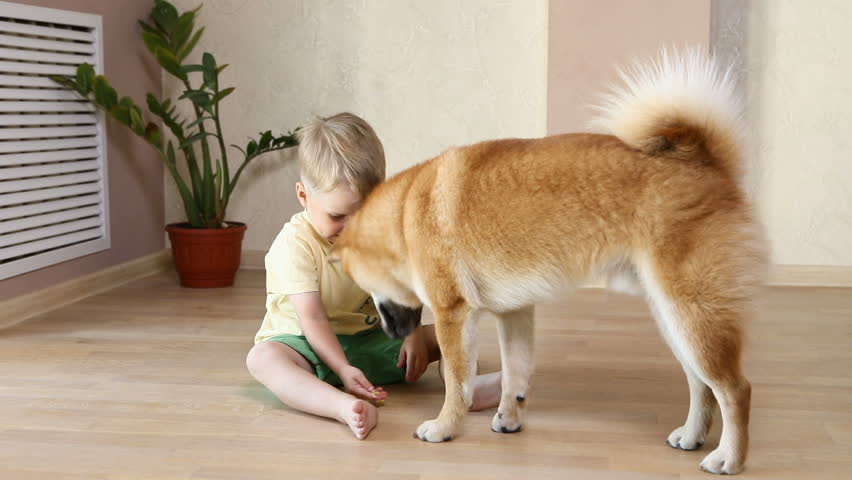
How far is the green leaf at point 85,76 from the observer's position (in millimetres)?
3449

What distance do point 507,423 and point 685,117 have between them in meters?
0.79

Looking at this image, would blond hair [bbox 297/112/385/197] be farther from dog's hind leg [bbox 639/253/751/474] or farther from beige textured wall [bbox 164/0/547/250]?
beige textured wall [bbox 164/0/547/250]

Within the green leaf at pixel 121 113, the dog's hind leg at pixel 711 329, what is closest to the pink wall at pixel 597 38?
the green leaf at pixel 121 113

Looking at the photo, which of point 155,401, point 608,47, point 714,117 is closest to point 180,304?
point 155,401

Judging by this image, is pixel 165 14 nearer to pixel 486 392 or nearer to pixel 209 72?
pixel 209 72

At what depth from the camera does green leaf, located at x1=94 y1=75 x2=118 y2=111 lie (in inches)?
135

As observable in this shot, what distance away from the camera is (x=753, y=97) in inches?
154

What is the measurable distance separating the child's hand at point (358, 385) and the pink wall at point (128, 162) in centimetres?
182

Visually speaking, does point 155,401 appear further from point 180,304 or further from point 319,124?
point 180,304

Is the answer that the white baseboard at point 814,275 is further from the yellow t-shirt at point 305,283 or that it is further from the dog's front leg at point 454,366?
the dog's front leg at point 454,366

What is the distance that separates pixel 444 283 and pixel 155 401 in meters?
0.87

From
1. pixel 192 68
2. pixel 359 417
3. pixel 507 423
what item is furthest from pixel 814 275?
pixel 192 68

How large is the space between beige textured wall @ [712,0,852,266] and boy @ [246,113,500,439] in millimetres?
2240

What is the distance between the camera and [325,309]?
231 cm
